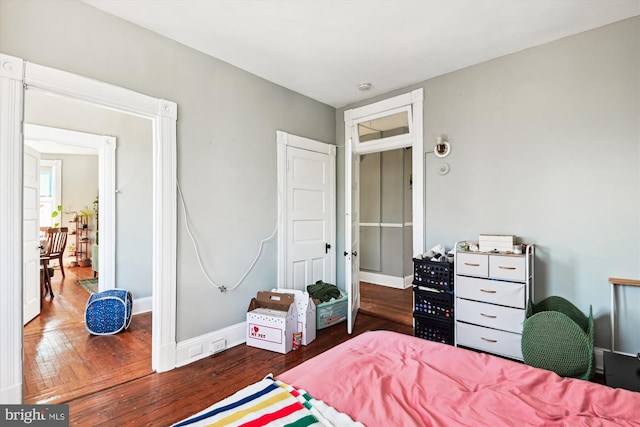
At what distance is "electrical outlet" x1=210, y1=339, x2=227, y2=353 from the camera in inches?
114

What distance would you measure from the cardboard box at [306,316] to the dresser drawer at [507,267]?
1697mm

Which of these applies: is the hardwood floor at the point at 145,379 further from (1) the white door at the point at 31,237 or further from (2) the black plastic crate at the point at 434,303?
(2) the black plastic crate at the point at 434,303

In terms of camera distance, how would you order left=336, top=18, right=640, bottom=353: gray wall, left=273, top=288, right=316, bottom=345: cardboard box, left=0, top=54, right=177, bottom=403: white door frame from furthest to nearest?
left=273, top=288, right=316, bottom=345: cardboard box
left=336, top=18, right=640, bottom=353: gray wall
left=0, top=54, right=177, bottom=403: white door frame

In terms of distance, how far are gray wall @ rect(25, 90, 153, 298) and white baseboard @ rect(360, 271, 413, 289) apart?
362 centimetres

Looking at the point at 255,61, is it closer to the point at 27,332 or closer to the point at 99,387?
the point at 99,387

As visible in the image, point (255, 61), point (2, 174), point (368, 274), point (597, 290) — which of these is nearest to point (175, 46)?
point (255, 61)

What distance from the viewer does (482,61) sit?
3.06 metres

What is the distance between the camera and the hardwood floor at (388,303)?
12.9ft

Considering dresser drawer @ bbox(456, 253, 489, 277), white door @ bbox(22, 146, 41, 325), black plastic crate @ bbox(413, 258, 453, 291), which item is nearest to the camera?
dresser drawer @ bbox(456, 253, 489, 277)

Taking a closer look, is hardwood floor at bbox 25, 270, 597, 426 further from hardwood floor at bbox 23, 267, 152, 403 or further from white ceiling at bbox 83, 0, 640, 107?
white ceiling at bbox 83, 0, 640, 107

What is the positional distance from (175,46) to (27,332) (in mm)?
3341

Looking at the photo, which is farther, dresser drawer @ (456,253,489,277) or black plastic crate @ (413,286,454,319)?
black plastic crate @ (413,286,454,319)

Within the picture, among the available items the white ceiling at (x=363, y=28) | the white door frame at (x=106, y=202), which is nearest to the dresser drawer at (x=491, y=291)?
the white ceiling at (x=363, y=28)

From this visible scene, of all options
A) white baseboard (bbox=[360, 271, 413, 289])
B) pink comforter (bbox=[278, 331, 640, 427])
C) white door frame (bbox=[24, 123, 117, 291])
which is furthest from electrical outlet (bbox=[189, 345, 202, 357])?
white baseboard (bbox=[360, 271, 413, 289])
